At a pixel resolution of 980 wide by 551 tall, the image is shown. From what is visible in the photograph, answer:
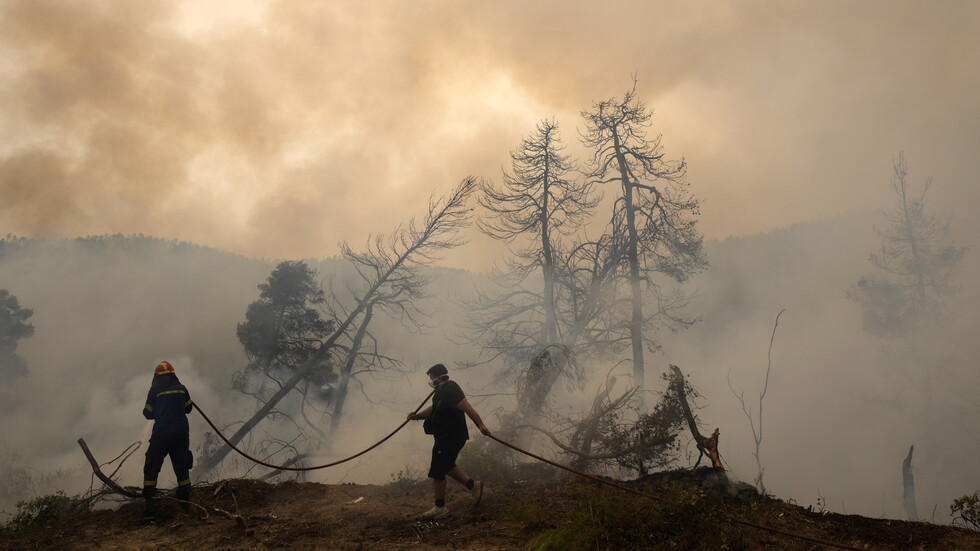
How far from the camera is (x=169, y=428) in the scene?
22.6 feet

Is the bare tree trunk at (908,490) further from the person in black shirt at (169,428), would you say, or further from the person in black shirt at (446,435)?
the person in black shirt at (169,428)

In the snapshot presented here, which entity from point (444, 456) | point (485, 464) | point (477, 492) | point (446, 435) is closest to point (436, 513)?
point (477, 492)

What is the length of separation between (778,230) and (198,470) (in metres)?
80.8

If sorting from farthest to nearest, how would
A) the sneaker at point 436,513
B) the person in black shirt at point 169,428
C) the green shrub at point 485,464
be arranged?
the green shrub at point 485,464 < the person in black shirt at point 169,428 < the sneaker at point 436,513

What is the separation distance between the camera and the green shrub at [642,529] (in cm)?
401

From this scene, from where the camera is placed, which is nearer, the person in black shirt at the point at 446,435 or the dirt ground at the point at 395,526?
the dirt ground at the point at 395,526

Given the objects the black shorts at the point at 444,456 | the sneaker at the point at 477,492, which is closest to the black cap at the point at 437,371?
the black shorts at the point at 444,456

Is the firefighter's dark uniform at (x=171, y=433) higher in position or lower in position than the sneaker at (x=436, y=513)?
higher

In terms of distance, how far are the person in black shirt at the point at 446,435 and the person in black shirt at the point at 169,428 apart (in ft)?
11.7

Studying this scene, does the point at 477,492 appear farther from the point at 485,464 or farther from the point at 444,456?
the point at 485,464

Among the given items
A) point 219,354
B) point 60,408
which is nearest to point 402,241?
point 219,354

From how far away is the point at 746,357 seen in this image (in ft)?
104

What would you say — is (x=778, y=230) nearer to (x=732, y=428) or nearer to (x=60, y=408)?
(x=732, y=428)

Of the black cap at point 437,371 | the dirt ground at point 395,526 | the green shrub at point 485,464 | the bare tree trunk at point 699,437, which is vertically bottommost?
the dirt ground at point 395,526
